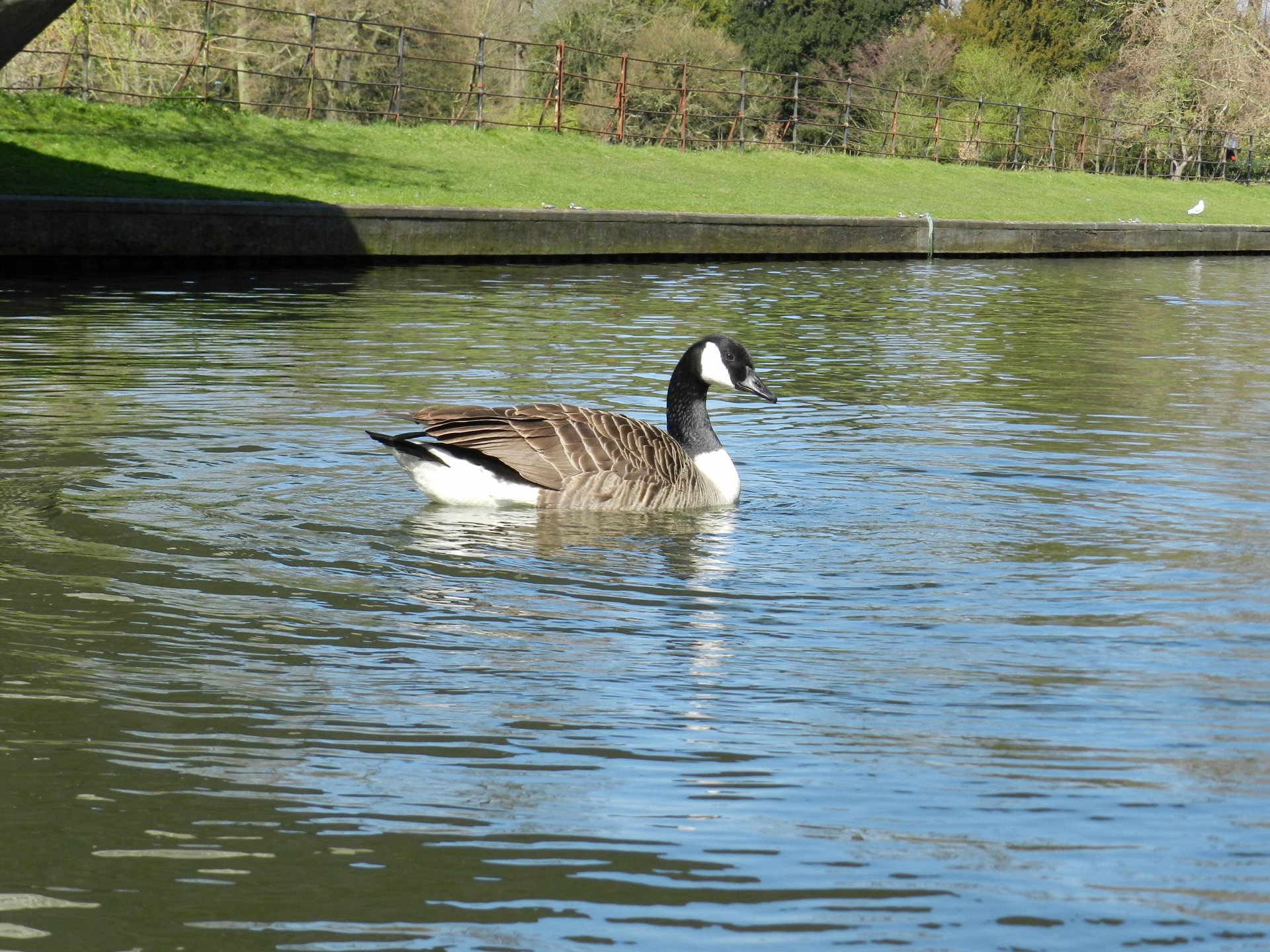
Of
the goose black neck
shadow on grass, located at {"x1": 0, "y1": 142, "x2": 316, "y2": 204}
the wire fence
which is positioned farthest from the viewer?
the wire fence

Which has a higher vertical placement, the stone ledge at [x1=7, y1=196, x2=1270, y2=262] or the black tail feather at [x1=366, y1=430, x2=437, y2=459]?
the stone ledge at [x1=7, y1=196, x2=1270, y2=262]

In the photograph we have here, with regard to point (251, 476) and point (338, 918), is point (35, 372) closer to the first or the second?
point (251, 476)

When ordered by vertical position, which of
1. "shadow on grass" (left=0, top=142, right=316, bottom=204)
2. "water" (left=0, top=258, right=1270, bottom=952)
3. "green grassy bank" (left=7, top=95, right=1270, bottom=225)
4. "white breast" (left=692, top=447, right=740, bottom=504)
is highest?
"green grassy bank" (left=7, top=95, right=1270, bottom=225)

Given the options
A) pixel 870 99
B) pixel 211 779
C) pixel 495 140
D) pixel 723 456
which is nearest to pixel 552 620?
pixel 211 779

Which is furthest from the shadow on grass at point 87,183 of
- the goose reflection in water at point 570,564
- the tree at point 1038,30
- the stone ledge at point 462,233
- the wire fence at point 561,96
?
the tree at point 1038,30

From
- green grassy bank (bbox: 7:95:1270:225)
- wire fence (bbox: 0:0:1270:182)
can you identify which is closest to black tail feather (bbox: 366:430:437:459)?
green grassy bank (bbox: 7:95:1270:225)

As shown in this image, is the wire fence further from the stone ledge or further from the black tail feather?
the black tail feather

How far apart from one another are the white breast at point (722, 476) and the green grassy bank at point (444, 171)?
12.7m

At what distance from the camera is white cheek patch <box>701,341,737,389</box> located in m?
8.25

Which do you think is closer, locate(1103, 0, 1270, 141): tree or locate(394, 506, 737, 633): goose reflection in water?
locate(394, 506, 737, 633): goose reflection in water

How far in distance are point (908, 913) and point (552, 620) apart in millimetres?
2491

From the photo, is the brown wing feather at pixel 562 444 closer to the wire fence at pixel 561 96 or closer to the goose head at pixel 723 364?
the goose head at pixel 723 364

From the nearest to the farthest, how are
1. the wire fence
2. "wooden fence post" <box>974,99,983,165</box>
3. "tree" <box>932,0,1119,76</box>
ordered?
the wire fence, "wooden fence post" <box>974,99,983,165</box>, "tree" <box>932,0,1119,76</box>

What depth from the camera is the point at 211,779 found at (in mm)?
3961
